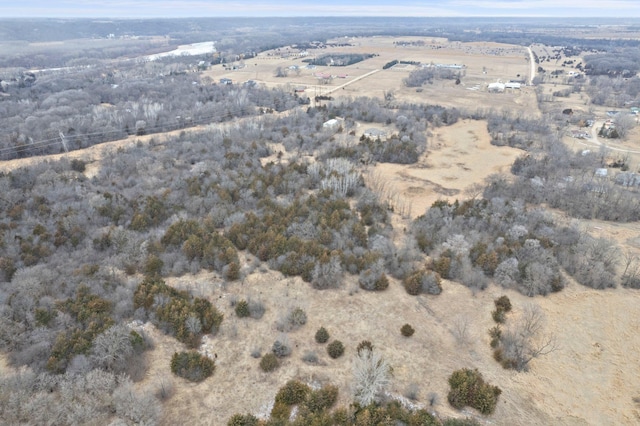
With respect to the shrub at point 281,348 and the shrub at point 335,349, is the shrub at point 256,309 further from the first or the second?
the shrub at point 335,349

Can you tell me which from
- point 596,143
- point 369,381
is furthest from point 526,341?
point 596,143

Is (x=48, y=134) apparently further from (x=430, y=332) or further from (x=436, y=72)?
(x=436, y=72)

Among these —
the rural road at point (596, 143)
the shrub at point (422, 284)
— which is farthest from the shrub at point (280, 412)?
the rural road at point (596, 143)

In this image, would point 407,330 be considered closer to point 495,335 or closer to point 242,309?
point 495,335

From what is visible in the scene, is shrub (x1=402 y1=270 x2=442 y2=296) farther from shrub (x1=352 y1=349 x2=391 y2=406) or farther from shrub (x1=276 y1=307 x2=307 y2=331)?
shrub (x1=352 y1=349 x2=391 y2=406)

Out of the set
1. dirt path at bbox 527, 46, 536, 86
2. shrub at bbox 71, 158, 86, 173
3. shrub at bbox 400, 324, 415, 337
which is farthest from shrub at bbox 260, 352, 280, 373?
dirt path at bbox 527, 46, 536, 86

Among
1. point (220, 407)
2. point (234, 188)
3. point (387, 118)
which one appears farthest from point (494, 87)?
point (220, 407)
